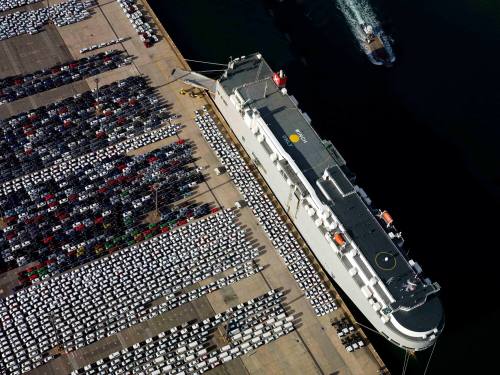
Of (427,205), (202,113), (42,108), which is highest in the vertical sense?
(42,108)

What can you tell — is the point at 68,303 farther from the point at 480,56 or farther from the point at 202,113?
the point at 480,56

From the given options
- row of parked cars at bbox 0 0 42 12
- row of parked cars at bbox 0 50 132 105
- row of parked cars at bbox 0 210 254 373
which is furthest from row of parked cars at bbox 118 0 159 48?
row of parked cars at bbox 0 210 254 373

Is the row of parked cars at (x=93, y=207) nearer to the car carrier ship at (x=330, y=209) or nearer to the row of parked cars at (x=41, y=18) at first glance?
the car carrier ship at (x=330, y=209)

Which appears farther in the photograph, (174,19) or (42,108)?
(174,19)

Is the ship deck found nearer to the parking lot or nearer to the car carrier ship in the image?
the car carrier ship

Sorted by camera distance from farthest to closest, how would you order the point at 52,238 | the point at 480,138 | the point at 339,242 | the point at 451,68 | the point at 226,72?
1. the point at 451,68
2. the point at 480,138
3. the point at 226,72
4. the point at 52,238
5. the point at 339,242

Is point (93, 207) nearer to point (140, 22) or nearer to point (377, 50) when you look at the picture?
point (140, 22)

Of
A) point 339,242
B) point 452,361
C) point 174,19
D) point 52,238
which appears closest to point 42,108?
point 52,238
